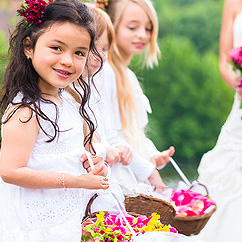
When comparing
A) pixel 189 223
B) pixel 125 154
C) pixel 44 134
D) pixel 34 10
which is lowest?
pixel 189 223

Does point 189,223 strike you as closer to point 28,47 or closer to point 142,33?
point 142,33

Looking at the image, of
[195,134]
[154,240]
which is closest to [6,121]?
[154,240]

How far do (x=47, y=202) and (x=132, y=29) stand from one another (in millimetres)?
1856

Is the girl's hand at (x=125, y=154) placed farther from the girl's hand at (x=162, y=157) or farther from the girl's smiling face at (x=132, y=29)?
the girl's smiling face at (x=132, y=29)

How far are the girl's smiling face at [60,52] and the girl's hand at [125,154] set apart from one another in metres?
0.97

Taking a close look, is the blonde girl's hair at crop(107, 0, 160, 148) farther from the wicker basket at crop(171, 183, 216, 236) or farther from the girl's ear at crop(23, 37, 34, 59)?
the girl's ear at crop(23, 37, 34, 59)

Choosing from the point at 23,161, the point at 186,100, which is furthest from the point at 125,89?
the point at 186,100

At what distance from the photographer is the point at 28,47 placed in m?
2.29

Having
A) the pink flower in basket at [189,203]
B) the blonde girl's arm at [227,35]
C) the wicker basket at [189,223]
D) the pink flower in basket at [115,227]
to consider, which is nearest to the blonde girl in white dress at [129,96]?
the pink flower in basket at [189,203]

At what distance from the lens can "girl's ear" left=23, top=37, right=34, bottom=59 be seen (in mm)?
2275

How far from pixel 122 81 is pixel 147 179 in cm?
69

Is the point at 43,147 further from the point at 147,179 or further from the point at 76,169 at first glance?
the point at 147,179

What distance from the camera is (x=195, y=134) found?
44.7ft

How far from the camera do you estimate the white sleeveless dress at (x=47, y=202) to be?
2.12 m
